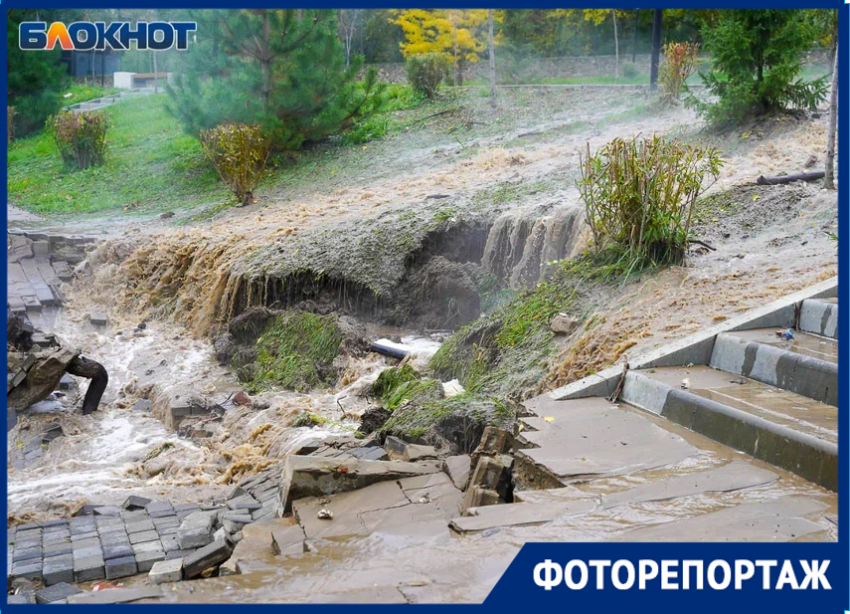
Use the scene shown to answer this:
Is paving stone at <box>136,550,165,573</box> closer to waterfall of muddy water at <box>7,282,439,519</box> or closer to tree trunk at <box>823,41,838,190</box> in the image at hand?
waterfall of muddy water at <box>7,282,439,519</box>

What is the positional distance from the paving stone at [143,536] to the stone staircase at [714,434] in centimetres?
241

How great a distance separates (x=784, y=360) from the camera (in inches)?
192

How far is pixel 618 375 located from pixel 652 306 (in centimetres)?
143

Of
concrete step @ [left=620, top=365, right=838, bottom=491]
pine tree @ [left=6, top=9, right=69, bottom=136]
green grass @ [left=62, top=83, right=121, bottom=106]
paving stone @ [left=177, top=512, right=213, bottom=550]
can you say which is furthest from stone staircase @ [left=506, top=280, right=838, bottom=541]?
green grass @ [left=62, top=83, right=121, bottom=106]

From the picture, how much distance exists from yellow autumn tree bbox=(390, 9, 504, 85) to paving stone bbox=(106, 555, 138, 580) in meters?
9.23

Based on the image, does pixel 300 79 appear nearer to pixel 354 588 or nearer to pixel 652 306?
pixel 652 306

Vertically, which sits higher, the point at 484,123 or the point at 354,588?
the point at 484,123

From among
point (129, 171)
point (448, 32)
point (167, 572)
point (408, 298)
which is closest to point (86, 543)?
point (167, 572)

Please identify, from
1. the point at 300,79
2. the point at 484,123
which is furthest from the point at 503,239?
the point at 484,123

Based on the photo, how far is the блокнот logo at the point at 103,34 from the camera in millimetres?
6887

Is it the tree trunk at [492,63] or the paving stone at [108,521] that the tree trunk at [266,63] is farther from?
the paving stone at [108,521]

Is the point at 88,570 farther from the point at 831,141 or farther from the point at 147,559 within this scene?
the point at 831,141

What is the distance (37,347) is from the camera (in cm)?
1028

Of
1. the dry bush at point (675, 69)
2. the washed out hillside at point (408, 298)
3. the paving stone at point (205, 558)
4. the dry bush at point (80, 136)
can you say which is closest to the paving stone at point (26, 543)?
the washed out hillside at point (408, 298)
